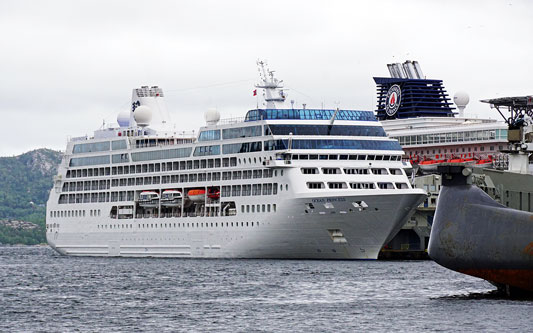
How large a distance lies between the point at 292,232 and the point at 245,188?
745cm

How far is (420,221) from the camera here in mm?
114000

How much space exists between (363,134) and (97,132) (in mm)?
32985

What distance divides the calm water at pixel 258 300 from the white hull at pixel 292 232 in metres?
1.85

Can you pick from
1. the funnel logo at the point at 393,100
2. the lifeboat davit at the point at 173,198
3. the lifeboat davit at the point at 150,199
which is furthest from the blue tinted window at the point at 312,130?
the funnel logo at the point at 393,100

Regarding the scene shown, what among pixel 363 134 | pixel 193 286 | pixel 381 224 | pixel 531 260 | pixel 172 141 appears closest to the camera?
pixel 531 260

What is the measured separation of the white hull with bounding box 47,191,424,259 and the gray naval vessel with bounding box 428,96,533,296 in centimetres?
2796

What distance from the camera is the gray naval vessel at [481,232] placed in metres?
54.2

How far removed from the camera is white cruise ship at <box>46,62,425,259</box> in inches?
3529

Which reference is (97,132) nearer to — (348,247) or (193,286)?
(348,247)

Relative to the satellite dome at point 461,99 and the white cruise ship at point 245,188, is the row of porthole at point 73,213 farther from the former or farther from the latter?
the satellite dome at point 461,99

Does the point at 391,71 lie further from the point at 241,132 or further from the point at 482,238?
the point at 482,238

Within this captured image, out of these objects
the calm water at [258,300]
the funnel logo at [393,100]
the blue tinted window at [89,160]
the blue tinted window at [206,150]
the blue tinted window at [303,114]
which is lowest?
the calm water at [258,300]

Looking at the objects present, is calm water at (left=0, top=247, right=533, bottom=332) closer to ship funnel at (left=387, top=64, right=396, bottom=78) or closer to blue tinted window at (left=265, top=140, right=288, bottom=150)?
blue tinted window at (left=265, top=140, right=288, bottom=150)

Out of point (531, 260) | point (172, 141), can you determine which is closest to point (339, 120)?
point (172, 141)
